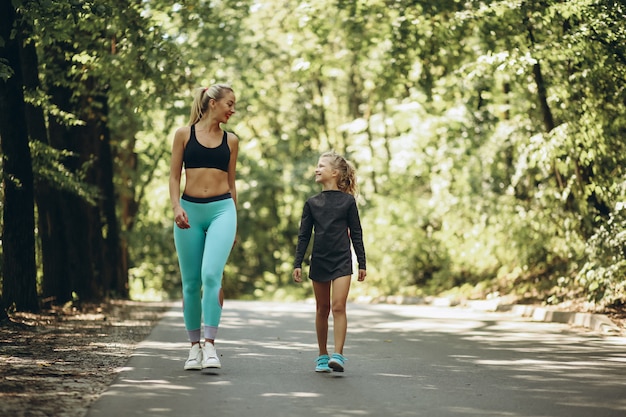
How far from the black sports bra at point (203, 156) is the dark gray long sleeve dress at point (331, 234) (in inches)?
31.3

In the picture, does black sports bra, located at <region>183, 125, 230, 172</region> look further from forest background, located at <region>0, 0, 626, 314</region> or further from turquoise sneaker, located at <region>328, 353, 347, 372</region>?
forest background, located at <region>0, 0, 626, 314</region>

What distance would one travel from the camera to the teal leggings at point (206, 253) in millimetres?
8320

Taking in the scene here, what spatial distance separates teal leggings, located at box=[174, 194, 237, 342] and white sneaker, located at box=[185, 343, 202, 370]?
7cm

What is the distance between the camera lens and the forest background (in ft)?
45.4

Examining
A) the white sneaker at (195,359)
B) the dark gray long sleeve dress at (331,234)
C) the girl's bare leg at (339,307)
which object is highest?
the dark gray long sleeve dress at (331,234)

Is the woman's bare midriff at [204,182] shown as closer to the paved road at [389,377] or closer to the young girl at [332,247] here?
the young girl at [332,247]

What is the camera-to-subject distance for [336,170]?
876 cm

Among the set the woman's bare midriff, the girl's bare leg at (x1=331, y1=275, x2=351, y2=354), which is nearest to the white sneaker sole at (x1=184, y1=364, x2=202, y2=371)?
the girl's bare leg at (x1=331, y1=275, x2=351, y2=354)

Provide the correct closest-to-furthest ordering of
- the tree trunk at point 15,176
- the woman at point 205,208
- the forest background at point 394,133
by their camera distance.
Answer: the woman at point 205,208
the tree trunk at point 15,176
the forest background at point 394,133

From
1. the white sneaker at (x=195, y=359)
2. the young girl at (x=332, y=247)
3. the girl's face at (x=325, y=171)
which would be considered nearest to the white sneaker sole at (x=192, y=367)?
the white sneaker at (x=195, y=359)

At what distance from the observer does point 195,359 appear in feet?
28.0

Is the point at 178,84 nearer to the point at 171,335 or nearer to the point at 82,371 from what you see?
the point at 171,335

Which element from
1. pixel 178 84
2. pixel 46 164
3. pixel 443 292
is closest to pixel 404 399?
pixel 46 164

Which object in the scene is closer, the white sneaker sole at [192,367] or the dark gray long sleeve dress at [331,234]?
the white sneaker sole at [192,367]
